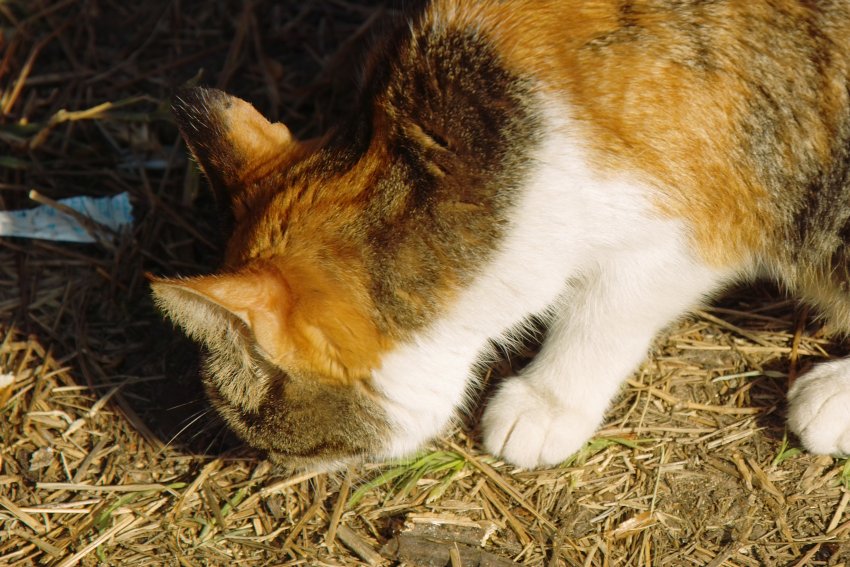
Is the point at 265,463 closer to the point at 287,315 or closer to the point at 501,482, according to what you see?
the point at 501,482

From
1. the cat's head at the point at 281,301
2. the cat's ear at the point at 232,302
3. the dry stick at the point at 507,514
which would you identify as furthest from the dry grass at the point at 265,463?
the cat's ear at the point at 232,302

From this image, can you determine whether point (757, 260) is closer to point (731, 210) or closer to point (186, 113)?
point (731, 210)

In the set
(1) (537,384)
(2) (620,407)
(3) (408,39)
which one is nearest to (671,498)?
(2) (620,407)

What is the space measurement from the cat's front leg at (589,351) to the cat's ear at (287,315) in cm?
67

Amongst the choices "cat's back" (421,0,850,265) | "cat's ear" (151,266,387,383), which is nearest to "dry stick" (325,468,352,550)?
"cat's ear" (151,266,387,383)

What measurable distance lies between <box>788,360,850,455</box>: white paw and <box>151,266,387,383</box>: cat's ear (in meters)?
1.34

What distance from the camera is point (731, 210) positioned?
2338 millimetres

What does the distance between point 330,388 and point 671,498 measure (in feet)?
3.74

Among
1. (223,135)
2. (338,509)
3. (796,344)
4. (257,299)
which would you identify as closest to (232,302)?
(257,299)

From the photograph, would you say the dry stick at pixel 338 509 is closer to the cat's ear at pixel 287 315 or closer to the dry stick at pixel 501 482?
the dry stick at pixel 501 482

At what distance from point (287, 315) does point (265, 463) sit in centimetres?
91

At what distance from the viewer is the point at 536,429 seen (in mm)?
2674

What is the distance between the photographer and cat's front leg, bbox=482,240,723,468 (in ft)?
7.83

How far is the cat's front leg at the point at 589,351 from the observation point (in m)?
2.39
